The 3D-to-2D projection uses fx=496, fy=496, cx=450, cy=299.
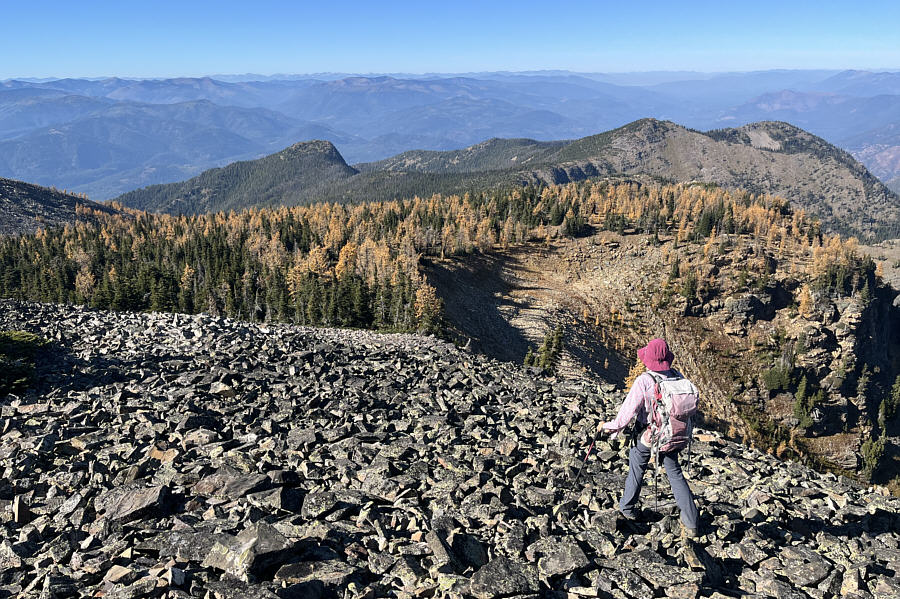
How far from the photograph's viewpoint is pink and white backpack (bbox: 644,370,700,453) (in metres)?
11.9

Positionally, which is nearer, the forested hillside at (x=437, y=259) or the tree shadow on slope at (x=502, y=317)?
the tree shadow on slope at (x=502, y=317)

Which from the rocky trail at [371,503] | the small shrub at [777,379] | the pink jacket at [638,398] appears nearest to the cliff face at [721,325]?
the small shrub at [777,379]

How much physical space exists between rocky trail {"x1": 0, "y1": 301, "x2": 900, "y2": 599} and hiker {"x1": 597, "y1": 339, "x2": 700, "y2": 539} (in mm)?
1003

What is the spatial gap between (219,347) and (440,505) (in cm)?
2466

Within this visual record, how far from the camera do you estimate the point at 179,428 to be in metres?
18.9

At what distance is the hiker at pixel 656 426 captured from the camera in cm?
1205

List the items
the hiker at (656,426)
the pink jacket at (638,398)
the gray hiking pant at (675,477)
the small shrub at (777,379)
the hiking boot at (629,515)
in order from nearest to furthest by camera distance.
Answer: the hiker at (656,426)
the pink jacket at (638,398)
the gray hiking pant at (675,477)
the hiking boot at (629,515)
the small shrub at (777,379)

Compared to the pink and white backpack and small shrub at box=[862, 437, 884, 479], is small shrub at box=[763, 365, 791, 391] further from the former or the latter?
the pink and white backpack

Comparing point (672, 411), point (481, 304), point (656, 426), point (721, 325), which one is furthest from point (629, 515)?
point (721, 325)

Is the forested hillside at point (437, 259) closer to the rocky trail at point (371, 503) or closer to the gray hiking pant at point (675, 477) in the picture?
the rocky trail at point (371, 503)

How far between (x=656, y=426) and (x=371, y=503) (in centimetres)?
782

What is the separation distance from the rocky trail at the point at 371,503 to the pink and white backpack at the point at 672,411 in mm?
2519

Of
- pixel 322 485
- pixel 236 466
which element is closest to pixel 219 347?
pixel 236 466

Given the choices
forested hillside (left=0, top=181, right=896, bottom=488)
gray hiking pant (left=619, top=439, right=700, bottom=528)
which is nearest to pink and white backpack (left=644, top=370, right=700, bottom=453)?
gray hiking pant (left=619, top=439, right=700, bottom=528)
